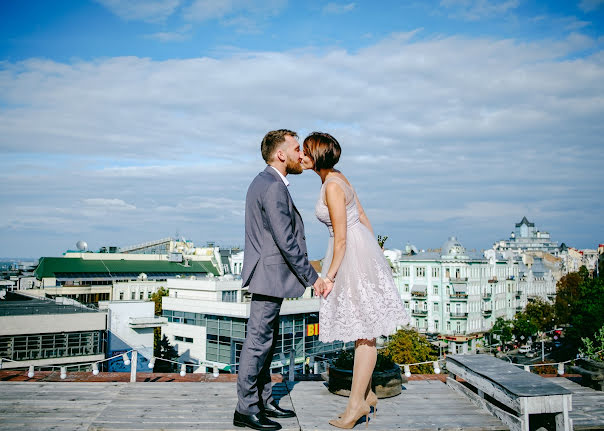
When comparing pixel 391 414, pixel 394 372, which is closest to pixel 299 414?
pixel 391 414

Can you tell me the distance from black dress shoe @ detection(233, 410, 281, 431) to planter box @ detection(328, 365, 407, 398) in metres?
1.54

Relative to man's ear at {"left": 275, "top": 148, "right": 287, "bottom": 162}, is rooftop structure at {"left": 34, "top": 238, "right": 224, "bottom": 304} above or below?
below

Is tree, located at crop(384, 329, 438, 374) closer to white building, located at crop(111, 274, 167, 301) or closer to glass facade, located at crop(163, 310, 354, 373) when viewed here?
glass facade, located at crop(163, 310, 354, 373)

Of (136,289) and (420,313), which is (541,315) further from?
(136,289)

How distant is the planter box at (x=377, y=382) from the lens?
6.16 meters

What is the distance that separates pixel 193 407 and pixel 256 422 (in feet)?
3.52

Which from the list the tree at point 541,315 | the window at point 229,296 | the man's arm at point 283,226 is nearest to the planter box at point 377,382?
the man's arm at point 283,226

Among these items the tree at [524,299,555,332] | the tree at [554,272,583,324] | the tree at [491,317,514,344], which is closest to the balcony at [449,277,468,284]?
the tree at [491,317,514,344]

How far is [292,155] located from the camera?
554 centimetres

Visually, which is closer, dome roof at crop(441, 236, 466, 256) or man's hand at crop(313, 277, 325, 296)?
man's hand at crop(313, 277, 325, 296)

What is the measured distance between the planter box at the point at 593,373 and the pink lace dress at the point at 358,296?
13.3 feet

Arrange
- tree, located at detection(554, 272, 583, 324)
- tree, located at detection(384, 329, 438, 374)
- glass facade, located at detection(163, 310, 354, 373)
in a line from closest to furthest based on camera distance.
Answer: tree, located at detection(384, 329, 438, 374), glass facade, located at detection(163, 310, 354, 373), tree, located at detection(554, 272, 583, 324)

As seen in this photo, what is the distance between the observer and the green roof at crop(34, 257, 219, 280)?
63000mm

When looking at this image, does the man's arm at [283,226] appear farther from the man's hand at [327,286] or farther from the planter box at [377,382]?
the planter box at [377,382]
